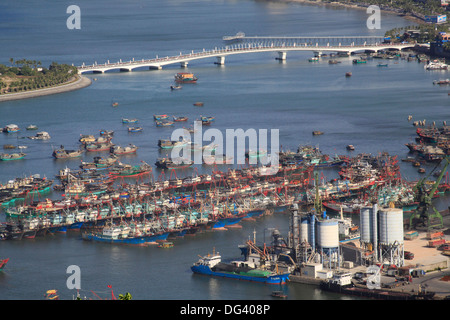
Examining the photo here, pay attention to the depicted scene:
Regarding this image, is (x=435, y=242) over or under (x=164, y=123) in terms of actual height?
under

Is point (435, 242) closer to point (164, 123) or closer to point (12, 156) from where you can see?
point (12, 156)

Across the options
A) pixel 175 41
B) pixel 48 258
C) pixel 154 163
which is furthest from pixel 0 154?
pixel 175 41

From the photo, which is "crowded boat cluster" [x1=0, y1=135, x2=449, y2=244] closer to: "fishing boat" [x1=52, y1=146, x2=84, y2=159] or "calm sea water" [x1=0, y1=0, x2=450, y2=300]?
"calm sea water" [x1=0, y1=0, x2=450, y2=300]

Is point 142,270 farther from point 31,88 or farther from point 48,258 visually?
point 31,88

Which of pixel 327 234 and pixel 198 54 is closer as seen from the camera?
pixel 327 234

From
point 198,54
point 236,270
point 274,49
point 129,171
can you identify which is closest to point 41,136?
point 129,171

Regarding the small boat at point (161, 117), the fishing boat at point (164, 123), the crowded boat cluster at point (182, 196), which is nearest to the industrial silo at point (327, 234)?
the crowded boat cluster at point (182, 196)
